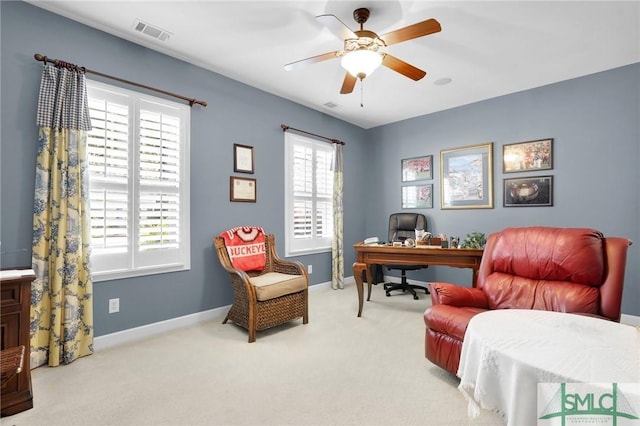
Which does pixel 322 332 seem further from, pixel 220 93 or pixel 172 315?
pixel 220 93

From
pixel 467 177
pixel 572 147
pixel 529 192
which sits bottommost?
pixel 529 192

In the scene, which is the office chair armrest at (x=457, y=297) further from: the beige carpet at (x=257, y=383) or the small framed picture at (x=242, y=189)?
the small framed picture at (x=242, y=189)

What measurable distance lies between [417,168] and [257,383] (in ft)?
13.2

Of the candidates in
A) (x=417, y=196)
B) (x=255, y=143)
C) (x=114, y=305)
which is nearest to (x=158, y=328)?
(x=114, y=305)

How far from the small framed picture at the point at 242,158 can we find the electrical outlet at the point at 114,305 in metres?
1.78

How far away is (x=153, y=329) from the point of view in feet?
9.57

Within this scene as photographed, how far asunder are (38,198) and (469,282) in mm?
4923

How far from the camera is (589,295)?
1.97m

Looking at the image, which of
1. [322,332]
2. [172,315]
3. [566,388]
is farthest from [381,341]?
[172,315]

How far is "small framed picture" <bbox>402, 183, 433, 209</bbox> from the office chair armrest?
8.71ft

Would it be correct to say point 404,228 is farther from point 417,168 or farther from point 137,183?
point 137,183

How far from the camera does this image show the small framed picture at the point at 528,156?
3783mm

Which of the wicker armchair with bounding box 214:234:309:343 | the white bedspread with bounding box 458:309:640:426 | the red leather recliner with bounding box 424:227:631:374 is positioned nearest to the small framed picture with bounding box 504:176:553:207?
the red leather recliner with bounding box 424:227:631:374

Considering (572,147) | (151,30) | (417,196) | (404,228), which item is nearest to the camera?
(151,30)
